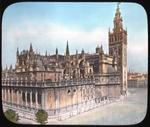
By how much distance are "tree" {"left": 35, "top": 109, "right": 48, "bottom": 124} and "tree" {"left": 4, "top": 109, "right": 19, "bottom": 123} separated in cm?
16

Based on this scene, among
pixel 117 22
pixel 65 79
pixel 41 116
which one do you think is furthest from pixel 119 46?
pixel 41 116

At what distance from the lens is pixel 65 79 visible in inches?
75.3

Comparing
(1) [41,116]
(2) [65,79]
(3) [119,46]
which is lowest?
(1) [41,116]

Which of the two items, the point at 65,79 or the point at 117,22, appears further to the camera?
the point at 65,79

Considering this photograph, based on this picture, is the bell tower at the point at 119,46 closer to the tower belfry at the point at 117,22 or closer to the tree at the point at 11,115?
the tower belfry at the point at 117,22

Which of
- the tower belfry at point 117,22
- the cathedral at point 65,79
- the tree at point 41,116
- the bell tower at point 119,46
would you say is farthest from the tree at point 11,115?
the tower belfry at point 117,22

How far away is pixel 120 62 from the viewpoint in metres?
1.90

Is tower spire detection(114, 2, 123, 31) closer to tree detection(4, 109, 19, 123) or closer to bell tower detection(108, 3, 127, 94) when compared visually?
bell tower detection(108, 3, 127, 94)

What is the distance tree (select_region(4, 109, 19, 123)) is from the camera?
1801 mm

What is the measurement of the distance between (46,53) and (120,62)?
0.58 meters

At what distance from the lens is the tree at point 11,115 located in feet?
5.91

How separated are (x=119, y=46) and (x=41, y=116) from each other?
0.80 meters

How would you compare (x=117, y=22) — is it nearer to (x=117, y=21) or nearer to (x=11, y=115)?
(x=117, y=21)

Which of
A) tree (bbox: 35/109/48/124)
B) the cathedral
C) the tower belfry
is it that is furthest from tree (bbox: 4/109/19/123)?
the tower belfry
